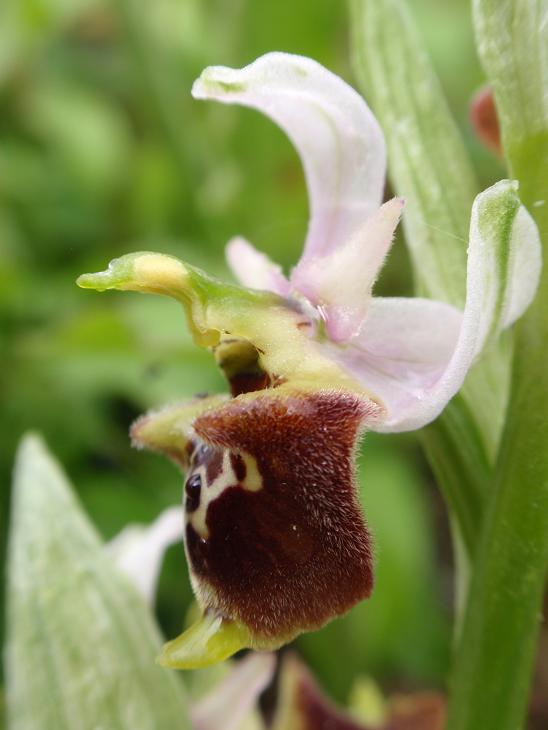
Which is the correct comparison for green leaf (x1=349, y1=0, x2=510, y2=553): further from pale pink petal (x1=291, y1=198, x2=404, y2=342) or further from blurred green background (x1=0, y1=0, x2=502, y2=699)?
blurred green background (x1=0, y1=0, x2=502, y2=699)

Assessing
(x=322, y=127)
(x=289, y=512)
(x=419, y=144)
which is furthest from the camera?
(x=419, y=144)

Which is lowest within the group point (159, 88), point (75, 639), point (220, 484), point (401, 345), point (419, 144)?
point (75, 639)

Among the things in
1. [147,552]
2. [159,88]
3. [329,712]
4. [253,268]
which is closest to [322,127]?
[253,268]

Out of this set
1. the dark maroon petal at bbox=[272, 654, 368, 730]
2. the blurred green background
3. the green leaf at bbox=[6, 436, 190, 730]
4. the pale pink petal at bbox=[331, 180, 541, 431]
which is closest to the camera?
the pale pink petal at bbox=[331, 180, 541, 431]

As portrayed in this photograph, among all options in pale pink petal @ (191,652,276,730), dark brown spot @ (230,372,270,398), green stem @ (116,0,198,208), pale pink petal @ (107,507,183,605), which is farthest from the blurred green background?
dark brown spot @ (230,372,270,398)

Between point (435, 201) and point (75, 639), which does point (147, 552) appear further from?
point (435, 201)
